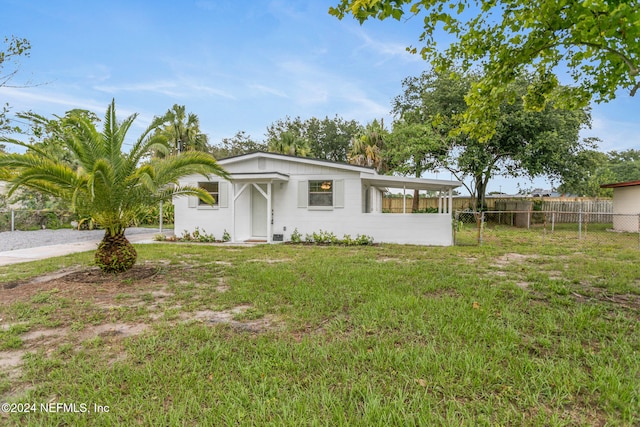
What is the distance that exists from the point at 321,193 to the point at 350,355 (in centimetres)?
926

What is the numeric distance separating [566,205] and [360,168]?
18.5 metres

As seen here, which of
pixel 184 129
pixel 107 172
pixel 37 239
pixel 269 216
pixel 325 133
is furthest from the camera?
pixel 325 133

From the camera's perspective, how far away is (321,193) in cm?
1193

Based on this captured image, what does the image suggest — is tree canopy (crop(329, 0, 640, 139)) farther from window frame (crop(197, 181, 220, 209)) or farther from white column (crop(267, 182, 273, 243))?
window frame (crop(197, 181, 220, 209))

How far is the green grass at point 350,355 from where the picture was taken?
2.16 m

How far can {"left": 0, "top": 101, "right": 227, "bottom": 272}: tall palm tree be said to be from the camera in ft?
17.7

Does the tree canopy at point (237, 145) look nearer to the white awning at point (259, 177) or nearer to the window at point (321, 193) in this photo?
the white awning at point (259, 177)

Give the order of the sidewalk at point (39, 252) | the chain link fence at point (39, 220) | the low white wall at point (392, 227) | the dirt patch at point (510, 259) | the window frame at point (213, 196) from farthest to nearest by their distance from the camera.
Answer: the chain link fence at point (39, 220) → the window frame at point (213, 196) → the low white wall at point (392, 227) → the sidewalk at point (39, 252) → the dirt patch at point (510, 259)

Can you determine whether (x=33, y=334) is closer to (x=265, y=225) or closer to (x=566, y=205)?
(x=265, y=225)

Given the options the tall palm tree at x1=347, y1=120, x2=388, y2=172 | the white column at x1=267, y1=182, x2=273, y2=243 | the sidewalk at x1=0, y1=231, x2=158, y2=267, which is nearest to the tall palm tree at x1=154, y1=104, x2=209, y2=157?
the tall palm tree at x1=347, y1=120, x2=388, y2=172

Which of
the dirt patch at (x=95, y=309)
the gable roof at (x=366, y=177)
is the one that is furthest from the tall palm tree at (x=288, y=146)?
the dirt patch at (x=95, y=309)

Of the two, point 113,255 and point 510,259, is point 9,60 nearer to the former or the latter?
point 113,255

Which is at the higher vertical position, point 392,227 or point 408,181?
point 408,181

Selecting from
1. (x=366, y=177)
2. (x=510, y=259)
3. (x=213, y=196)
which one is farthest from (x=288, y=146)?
(x=510, y=259)
